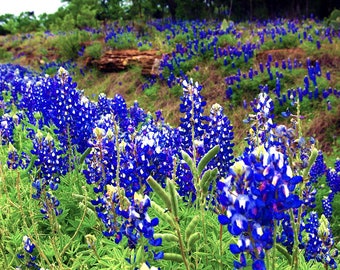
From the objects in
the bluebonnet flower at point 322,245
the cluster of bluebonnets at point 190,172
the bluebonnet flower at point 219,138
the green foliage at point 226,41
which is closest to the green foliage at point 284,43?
the green foliage at point 226,41

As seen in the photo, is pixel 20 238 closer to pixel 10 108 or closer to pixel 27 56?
pixel 10 108

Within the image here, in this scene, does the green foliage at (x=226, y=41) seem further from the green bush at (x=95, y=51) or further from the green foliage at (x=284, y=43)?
the green bush at (x=95, y=51)

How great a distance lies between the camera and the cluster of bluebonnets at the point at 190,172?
147 centimetres

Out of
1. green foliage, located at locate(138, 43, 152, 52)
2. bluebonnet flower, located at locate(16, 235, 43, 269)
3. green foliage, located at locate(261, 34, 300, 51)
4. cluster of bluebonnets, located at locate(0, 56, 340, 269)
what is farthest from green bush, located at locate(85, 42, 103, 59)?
bluebonnet flower, located at locate(16, 235, 43, 269)

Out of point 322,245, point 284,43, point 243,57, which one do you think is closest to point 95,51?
point 243,57

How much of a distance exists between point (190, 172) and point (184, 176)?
0.16ft

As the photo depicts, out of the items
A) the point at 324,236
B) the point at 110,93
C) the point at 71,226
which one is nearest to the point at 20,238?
the point at 71,226

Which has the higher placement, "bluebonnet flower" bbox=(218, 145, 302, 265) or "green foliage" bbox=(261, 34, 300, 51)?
"bluebonnet flower" bbox=(218, 145, 302, 265)

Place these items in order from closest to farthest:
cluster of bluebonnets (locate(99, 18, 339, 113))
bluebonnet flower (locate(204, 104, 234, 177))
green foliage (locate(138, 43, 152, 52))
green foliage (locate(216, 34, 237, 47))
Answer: bluebonnet flower (locate(204, 104, 234, 177)) → cluster of bluebonnets (locate(99, 18, 339, 113)) → green foliage (locate(216, 34, 237, 47)) → green foliage (locate(138, 43, 152, 52))

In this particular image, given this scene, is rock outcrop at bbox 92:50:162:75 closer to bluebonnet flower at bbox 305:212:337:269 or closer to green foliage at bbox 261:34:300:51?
green foliage at bbox 261:34:300:51

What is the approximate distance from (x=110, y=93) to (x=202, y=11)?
819 cm

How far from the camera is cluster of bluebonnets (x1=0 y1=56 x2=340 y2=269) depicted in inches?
58.0

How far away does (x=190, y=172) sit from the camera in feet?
10.2

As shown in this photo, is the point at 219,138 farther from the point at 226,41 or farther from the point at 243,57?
the point at 226,41
